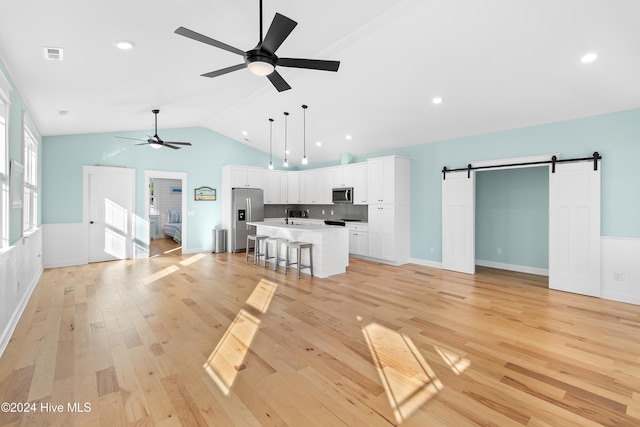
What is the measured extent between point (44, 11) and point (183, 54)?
1.33m

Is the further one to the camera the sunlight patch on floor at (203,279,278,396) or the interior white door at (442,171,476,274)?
the interior white door at (442,171,476,274)

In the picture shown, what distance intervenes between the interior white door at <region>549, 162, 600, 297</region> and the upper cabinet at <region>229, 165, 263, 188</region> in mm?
6695

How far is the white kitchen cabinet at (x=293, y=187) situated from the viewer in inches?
360

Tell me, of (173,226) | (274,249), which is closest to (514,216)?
(274,249)

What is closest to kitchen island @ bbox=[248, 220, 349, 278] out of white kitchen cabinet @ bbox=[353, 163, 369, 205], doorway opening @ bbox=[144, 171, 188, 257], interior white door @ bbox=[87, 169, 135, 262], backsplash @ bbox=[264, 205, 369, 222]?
white kitchen cabinet @ bbox=[353, 163, 369, 205]

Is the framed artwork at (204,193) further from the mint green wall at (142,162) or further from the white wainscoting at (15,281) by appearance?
the white wainscoting at (15,281)

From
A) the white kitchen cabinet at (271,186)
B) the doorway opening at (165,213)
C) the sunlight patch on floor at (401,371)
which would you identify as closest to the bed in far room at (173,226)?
the doorway opening at (165,213)

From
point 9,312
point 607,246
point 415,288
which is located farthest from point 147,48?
point 607,246

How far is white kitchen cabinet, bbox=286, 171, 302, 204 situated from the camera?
915 centimetres

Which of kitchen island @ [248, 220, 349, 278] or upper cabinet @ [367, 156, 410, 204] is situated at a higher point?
upper cabinet @ [367, 156, 410, 204]

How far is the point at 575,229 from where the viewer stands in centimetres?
456

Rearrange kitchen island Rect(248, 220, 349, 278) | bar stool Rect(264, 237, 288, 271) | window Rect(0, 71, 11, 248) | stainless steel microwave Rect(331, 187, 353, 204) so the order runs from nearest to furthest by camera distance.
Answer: window Rect(0, 71, 11, 248)
kitchen island Rect(248, 220, 349, 278)
bar stool Rect(264, 237, 288, 271)
stainless steel microwave Rect(331, 187, 353, 204)

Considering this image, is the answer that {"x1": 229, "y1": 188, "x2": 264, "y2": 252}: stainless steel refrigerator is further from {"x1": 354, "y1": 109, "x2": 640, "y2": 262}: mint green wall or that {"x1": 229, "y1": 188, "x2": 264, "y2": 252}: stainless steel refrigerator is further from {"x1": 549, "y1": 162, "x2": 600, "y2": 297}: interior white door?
{"x1": 549, "y1": 162, "x2": 600, "y2": 297}: interior white door

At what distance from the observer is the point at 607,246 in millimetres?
4309
